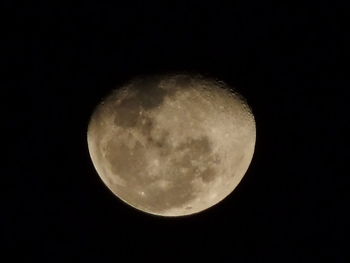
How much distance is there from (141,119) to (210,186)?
3.46ft

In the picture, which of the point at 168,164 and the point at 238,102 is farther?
the point at 238,102

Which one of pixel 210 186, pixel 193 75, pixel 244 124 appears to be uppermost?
pixel 193 75

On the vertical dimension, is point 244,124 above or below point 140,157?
above

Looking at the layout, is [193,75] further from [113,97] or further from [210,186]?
[210,186]

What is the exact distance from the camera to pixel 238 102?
4164 millimetres

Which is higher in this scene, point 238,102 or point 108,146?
point 238,102

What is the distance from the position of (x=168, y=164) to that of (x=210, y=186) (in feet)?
1.91

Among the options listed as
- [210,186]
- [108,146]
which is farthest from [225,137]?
[108,146]

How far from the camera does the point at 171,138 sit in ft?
12.6

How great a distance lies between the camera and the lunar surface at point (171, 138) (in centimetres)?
383

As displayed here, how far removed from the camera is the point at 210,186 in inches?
165

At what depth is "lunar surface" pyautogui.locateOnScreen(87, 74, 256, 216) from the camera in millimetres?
3828

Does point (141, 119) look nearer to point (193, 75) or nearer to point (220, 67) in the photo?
point (193, 75)

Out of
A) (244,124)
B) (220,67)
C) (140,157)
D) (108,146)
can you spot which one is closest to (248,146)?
(244,124)
